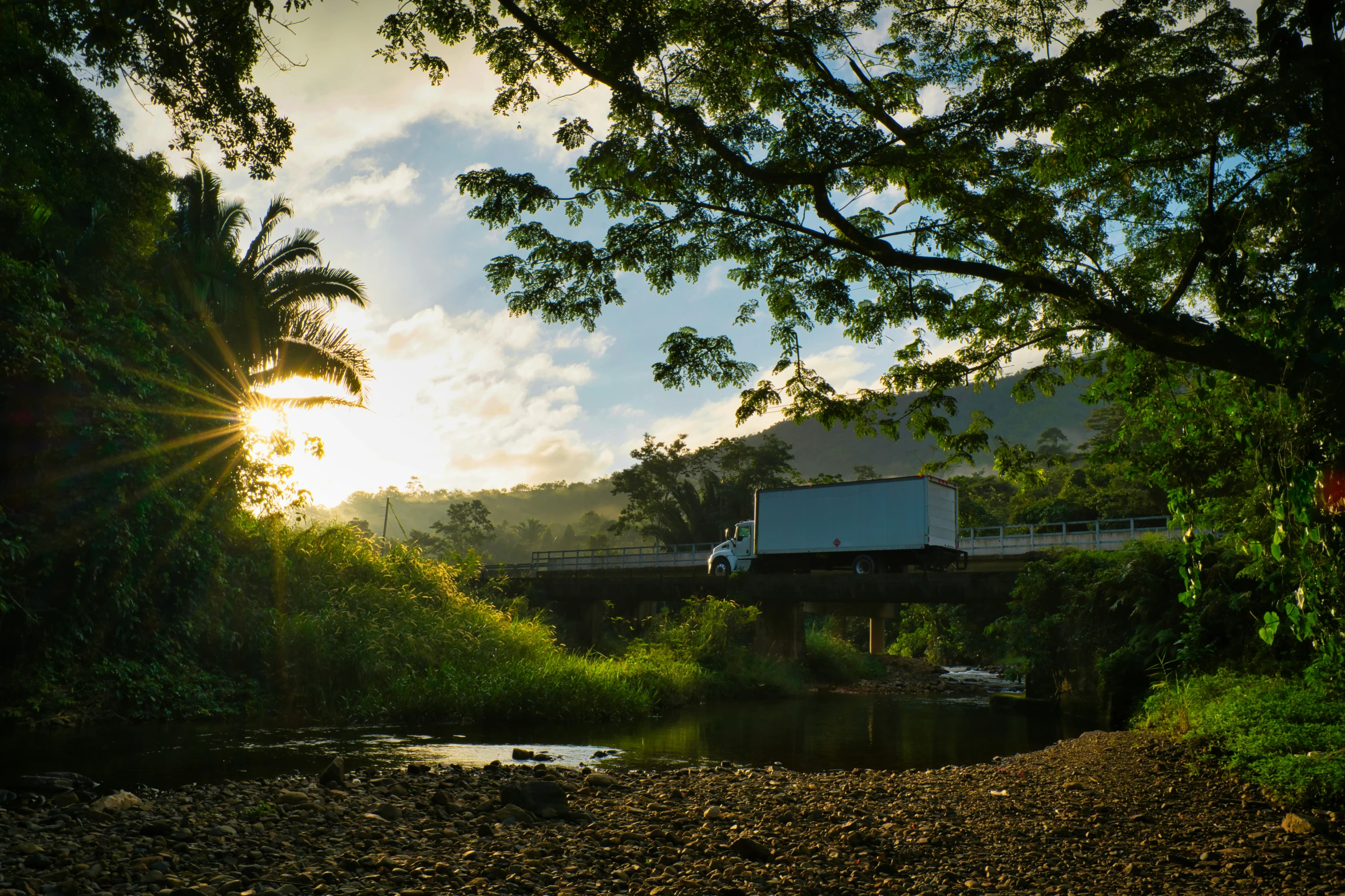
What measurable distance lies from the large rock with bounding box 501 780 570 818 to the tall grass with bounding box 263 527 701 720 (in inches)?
311

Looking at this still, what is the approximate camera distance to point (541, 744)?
11750 millimetres

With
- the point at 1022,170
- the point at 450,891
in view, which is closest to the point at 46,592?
the point at 450,891

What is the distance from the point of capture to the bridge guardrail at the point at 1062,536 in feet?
91.6

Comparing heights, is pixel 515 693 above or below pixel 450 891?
below

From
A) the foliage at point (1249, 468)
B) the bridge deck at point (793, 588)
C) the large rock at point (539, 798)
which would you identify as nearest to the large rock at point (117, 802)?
the large rock at point (539, 798)

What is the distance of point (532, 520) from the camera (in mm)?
142625

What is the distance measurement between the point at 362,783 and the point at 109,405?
7817mm

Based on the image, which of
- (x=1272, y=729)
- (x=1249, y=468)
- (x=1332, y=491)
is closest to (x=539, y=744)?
(x=1272, y=729)

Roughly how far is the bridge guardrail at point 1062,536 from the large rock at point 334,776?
77.5 feet

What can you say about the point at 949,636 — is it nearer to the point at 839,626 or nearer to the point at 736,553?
the point at 839,626

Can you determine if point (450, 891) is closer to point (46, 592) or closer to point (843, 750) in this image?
point (843, 750)

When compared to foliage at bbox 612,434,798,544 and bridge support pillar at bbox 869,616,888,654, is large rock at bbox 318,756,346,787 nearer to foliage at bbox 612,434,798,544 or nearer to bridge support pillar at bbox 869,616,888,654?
bridge support pillar at bbox 869,616,888,654

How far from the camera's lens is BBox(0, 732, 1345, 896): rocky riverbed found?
4398 mm

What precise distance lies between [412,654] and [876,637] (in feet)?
94.9
